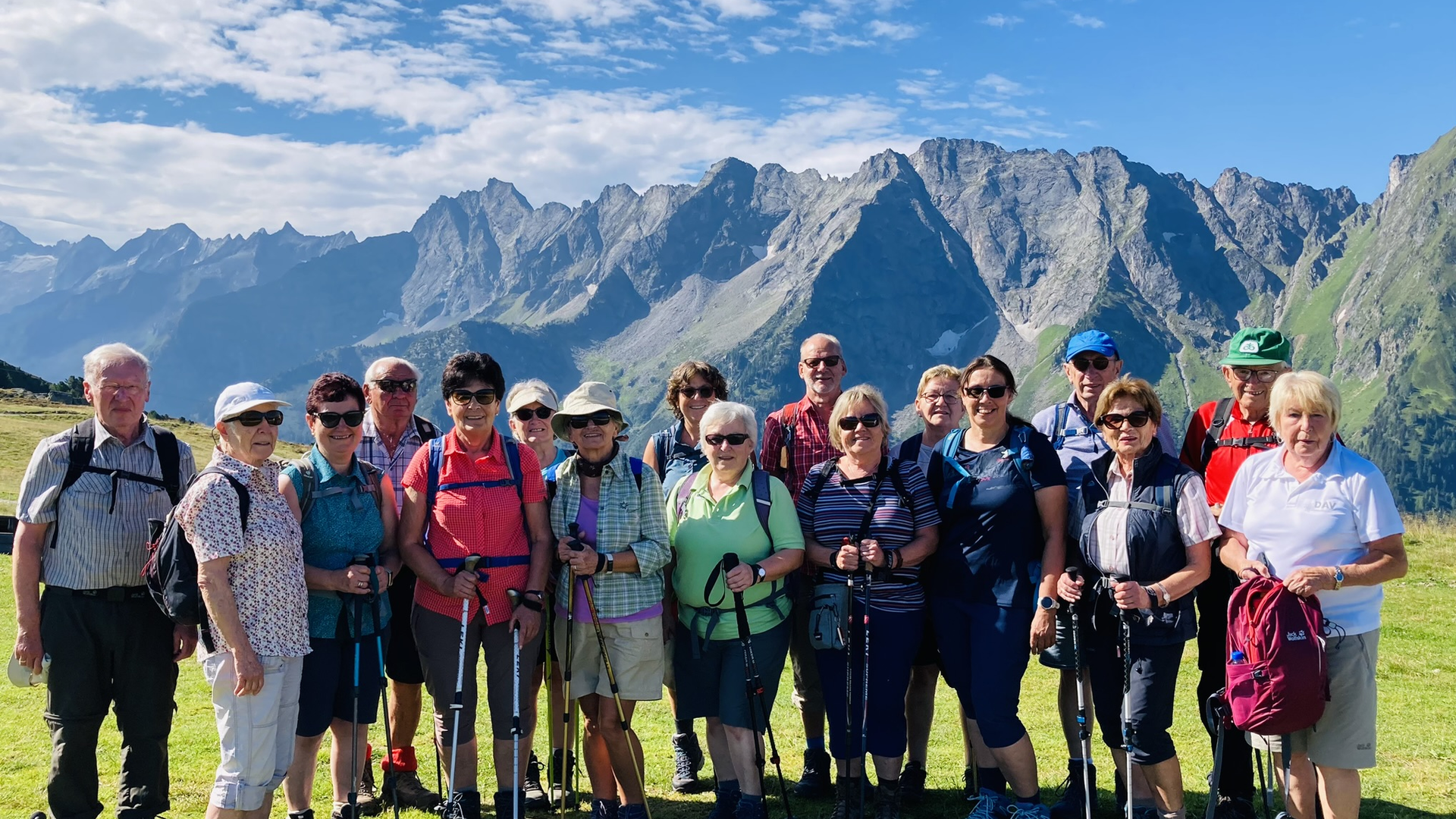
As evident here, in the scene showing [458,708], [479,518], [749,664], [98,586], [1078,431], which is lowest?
[458,708]

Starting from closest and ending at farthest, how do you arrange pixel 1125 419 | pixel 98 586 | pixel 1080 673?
pixel 1125 419 < pixel 98 586 < pixel 1080 673

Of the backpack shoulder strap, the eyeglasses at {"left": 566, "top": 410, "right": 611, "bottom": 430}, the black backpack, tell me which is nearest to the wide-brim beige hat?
the eyeglasses at {"left": 566, "top": 410, "right": 611, "bottom": 430}

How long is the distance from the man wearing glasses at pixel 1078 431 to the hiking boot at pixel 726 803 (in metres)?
2.56

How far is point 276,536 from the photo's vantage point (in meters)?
6.60

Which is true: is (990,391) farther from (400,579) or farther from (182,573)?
(182,573)

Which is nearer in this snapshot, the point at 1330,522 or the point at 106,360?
the point at 1330,522

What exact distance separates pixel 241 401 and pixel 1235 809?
7820 millimetres

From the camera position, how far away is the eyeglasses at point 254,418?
6473 mm

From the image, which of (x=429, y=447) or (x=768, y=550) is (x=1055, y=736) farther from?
(x=429, y=447)

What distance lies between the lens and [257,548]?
6.48 m

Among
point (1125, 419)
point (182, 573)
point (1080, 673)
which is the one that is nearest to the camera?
point (182, 573)

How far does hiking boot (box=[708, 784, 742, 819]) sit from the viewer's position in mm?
7648

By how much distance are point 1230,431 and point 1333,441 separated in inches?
46.9

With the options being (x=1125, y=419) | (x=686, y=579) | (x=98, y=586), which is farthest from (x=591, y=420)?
(x=1125, y=419)
